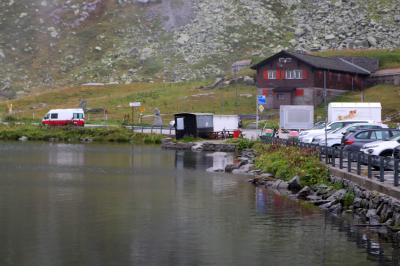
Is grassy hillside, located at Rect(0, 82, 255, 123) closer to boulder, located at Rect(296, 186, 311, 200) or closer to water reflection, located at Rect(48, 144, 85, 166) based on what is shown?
water reflection, located at Rect(48, 144, 85, 166)

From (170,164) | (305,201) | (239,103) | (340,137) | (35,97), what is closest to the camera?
(305,201)

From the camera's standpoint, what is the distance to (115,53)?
160875 millimetres

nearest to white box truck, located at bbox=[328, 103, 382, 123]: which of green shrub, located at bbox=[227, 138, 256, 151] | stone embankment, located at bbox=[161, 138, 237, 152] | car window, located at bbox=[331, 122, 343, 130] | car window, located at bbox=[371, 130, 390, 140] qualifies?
green shrub, located at bbox=[227, 138, 256, 151]

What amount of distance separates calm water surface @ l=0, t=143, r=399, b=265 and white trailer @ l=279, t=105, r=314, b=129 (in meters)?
30.6

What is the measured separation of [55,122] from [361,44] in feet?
215

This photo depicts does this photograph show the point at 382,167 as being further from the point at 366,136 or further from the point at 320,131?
the point at 320,131

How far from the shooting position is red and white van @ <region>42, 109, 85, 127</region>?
106 meters

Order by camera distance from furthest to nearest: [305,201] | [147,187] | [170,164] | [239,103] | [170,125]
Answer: [239,103], [170,125], [170,164], [147,187], [305,201]

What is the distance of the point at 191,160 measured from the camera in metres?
68.9

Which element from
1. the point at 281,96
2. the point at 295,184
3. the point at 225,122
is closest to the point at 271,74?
the point at 281,96

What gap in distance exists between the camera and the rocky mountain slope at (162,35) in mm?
153875

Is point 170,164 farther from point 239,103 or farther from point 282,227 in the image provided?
point 239,103

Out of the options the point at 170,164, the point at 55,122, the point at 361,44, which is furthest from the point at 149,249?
the point at 361,44

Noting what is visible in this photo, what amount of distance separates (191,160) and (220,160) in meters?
2.37
